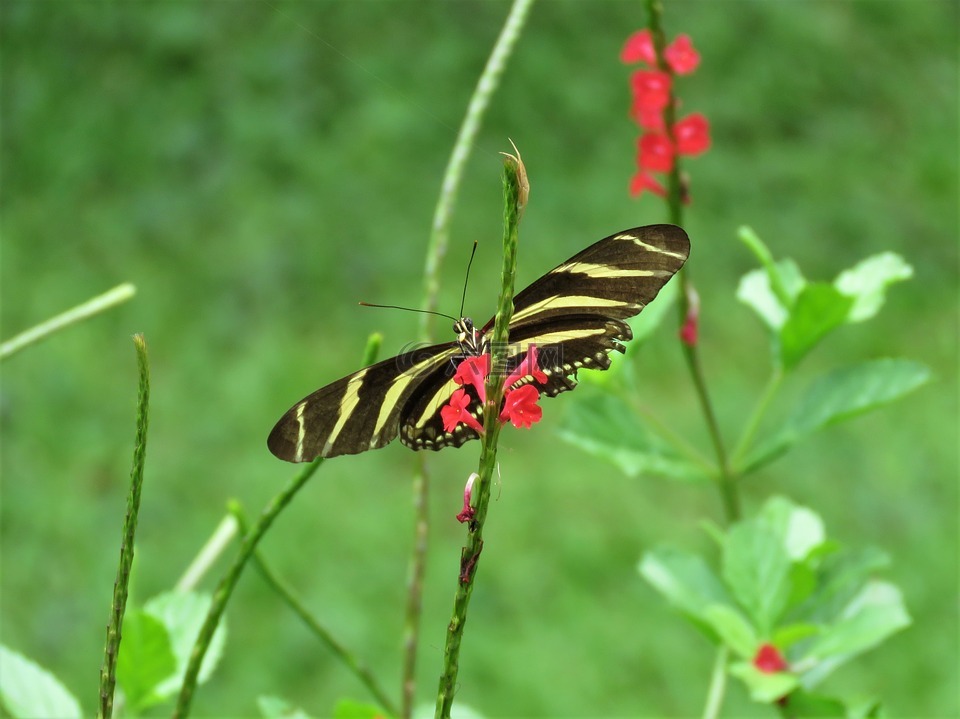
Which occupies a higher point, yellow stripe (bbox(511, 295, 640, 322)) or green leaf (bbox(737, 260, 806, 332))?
green leaf (bbox(737, 260, 806, 332))

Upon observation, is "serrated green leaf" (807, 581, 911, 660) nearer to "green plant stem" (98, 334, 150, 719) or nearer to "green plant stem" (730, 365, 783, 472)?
"green plant stem" (730, 365, 783, 472)

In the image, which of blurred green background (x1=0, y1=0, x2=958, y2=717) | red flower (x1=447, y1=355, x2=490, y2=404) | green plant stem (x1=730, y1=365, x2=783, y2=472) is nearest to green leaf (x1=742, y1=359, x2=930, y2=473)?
green plant stem (x1=730, y1=365, x2=783, y2=472)

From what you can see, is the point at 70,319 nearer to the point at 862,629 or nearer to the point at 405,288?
the point at 862,629

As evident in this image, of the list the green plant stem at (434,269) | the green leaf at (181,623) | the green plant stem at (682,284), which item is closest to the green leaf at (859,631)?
the green plant stem at (682,284)

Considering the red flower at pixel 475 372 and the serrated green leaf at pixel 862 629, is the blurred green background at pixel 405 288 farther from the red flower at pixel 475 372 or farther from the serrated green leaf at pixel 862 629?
the red flower at pixel 475 372

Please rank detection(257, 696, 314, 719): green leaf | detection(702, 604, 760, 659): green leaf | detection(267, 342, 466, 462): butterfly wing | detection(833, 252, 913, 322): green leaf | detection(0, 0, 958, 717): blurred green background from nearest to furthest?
1. detection(267, 342, 466, 462): butterfly wing
2. detection(257, 696, 314, 719): green leaf
3. detection(702, 604, 760, 659): green leaf
4. detection(833, 252, 913, 322): green leaf
5. detection(0, 0, 958, 717): blurred green background

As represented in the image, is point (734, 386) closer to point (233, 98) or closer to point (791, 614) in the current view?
point (233, 98)

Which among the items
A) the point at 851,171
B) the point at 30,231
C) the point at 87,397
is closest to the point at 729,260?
the point at 851,171
